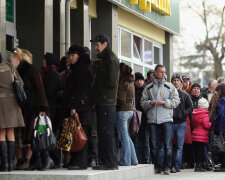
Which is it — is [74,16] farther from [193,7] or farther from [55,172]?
[193,7]

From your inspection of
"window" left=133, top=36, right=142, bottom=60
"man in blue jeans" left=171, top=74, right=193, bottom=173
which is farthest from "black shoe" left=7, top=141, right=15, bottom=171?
"window" left=133, top=36, right=142, bottom=60

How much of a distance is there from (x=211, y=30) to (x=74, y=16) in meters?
37.5

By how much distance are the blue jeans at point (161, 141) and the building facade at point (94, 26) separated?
111 inches

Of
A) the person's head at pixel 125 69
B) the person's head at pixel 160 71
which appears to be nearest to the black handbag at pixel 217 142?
the person's head at pixel 160 71

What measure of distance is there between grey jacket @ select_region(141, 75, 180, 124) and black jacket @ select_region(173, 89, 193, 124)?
0.88 m

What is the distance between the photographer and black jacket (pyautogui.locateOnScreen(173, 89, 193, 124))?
13.3 m

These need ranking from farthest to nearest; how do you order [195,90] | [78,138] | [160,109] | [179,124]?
1. [195,90]
2. [179,124]
3. [160,109]
4. [78,138]

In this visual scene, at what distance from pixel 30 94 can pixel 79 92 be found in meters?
0.82

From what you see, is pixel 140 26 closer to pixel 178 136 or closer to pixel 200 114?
pixel 200 114

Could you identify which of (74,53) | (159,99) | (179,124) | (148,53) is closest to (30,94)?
(74,53)

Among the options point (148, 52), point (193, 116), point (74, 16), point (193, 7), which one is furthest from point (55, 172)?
point (193, 7)

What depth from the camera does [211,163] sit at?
14609mm

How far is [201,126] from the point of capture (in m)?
13.8

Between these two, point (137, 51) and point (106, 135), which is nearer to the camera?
point (106, 135)
